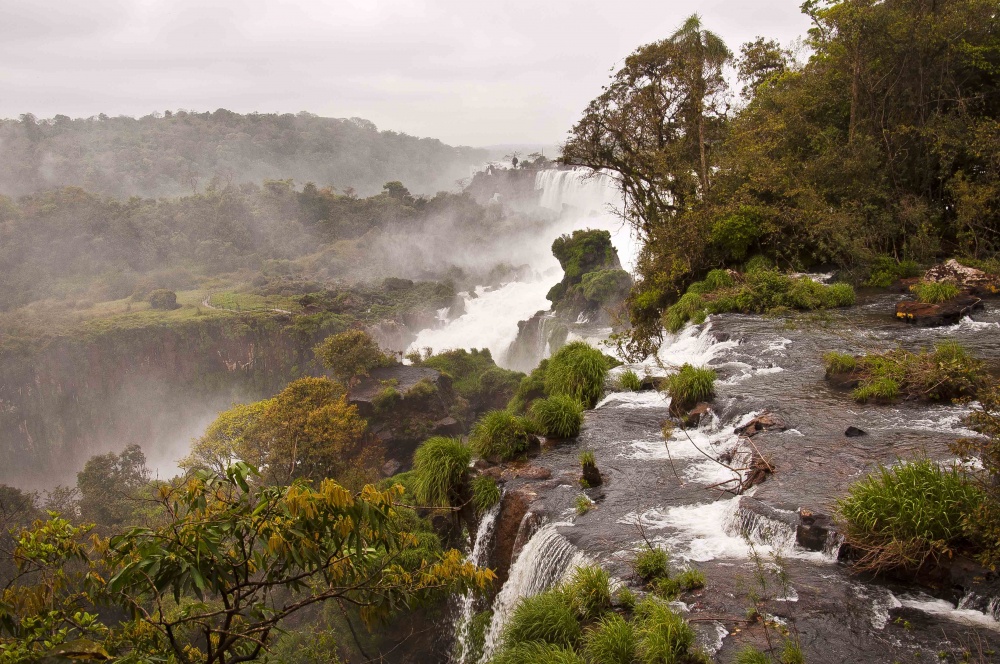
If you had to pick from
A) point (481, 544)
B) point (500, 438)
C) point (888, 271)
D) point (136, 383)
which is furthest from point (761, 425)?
point (136, 383)

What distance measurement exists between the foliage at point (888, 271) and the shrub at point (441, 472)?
11459 mm

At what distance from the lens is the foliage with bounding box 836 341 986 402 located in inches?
307

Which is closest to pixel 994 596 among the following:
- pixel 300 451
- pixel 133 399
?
pixel 300 451

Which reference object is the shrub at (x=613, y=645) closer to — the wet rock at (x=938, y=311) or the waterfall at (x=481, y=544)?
the waterfall at (x=481, y=544)

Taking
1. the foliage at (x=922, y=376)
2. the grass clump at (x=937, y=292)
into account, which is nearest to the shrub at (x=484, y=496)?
the foliage at (x=922, y=376)

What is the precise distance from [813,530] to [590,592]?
216 centimetres

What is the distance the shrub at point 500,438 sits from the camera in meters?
8.91

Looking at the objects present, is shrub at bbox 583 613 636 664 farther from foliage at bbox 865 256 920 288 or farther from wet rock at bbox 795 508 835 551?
foliage at bbox 865 256 920 288

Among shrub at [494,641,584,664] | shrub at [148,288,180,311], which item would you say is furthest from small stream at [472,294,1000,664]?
shrub at [148,288,180,311]

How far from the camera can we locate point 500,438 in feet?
29.4

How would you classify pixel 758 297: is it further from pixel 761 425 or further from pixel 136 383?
→ pixel 136 383

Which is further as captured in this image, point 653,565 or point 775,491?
point 775,491

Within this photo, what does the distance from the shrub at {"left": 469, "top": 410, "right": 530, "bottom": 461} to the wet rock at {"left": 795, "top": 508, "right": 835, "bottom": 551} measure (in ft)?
13.7

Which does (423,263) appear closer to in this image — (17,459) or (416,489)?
(17,459)
